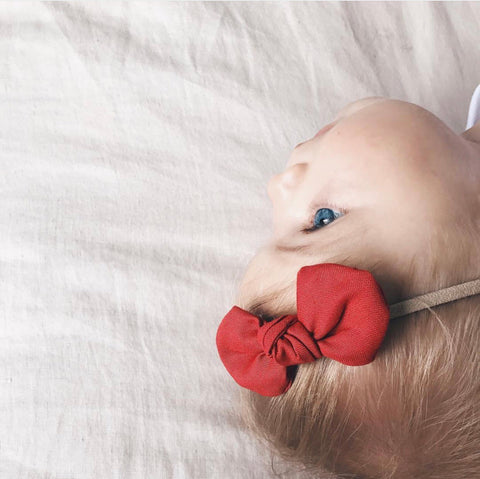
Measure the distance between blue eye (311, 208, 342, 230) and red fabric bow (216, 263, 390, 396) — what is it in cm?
12

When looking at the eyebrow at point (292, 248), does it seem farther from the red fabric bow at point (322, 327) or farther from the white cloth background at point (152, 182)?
the white cloth background at point (152, 182)

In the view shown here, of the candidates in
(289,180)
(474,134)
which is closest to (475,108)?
→ (474,134)

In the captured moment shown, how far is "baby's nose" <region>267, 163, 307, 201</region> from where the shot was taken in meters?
0.87

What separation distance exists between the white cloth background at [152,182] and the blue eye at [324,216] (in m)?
0.23

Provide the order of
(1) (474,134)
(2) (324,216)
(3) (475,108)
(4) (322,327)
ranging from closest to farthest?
(4) (322,327) → (2) (324,216) → (1) (474,134) → (3) (475,108)

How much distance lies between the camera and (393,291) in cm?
75

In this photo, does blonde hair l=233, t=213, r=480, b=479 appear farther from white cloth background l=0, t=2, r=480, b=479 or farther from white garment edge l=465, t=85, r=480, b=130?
white garment edge l=465, t=85, r=480, b=130

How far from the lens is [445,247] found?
0.74m

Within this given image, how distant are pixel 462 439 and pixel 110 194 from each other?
2.14ft

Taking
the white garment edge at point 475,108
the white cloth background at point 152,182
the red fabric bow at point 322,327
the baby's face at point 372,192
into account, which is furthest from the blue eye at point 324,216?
the white garment edge at point 475,108

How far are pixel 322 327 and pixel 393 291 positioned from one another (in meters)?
0.10

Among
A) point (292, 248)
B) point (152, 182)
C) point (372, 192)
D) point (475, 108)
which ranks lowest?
point (152, 182)

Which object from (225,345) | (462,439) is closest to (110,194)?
(225,345)

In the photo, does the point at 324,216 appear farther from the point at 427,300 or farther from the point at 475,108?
the point at 475,108
